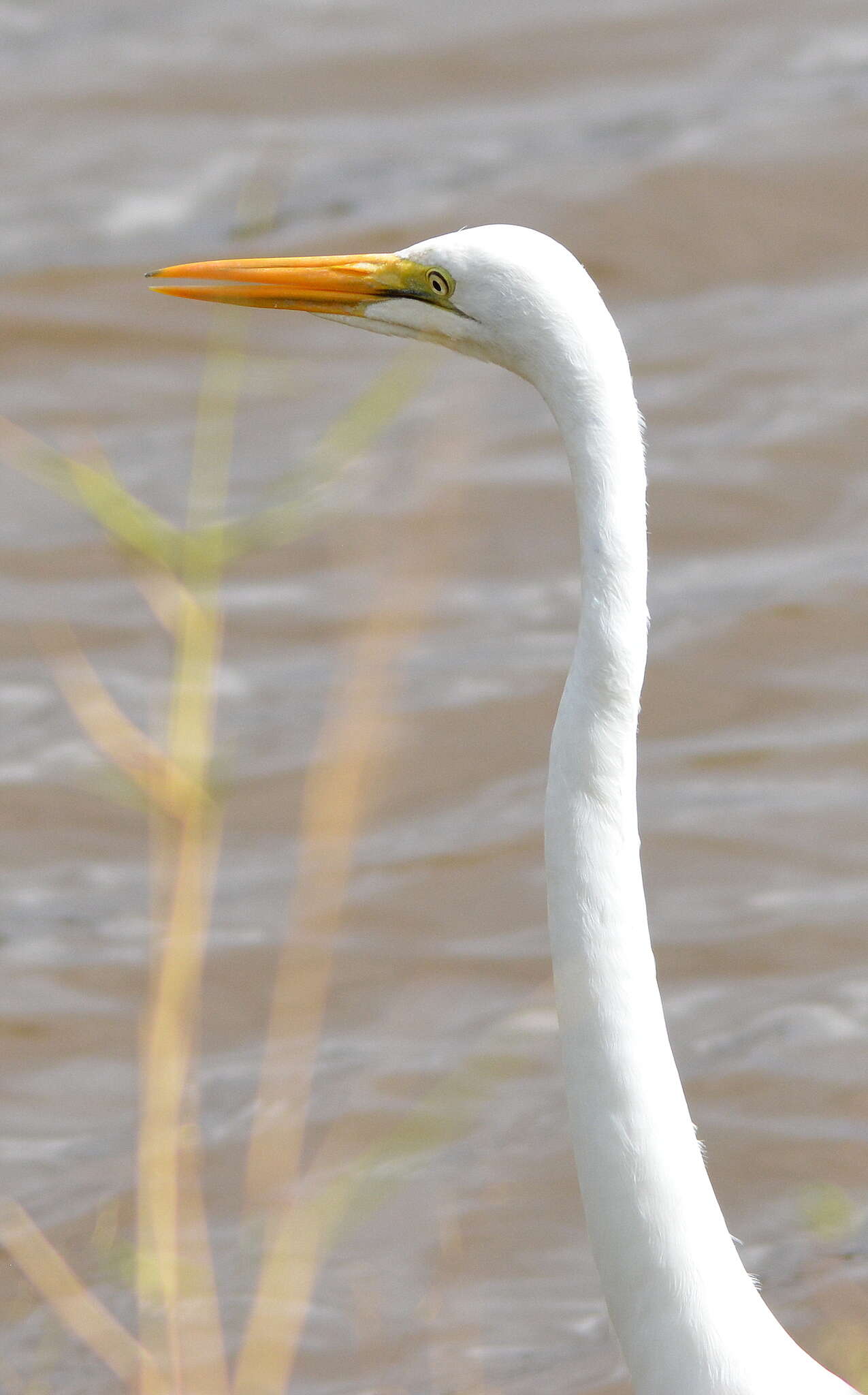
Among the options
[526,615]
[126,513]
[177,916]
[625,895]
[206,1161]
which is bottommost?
[206,1161]

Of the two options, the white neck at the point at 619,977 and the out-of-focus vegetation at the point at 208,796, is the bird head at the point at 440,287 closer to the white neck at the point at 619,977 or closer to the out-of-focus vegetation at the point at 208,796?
the white neck at the point at 619,977

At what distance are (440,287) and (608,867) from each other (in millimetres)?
634

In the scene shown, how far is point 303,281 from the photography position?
7.42 ft

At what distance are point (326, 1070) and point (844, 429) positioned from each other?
9.53 ft

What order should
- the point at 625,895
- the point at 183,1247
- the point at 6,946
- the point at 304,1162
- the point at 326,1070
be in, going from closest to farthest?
the point at 625,895 → the point at 183,1247 → the point at 304,1162 → the point at 326,1070 → the point at 6,946

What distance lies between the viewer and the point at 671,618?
568cm

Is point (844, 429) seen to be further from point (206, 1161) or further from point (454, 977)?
point (206, 1161)

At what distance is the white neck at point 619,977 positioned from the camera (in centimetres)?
195

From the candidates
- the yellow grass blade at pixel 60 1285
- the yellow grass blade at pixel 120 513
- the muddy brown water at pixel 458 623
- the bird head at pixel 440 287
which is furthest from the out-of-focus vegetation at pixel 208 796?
the yellow grass blade at pixel 60 1285

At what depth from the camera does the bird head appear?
1.99 m

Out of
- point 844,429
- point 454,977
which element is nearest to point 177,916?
point 454,977

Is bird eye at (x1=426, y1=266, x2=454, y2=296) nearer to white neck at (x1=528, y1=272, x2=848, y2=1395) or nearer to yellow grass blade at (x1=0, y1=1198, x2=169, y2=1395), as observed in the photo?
white neck at (x1=528, y1=272, x2=848, y2=1395)

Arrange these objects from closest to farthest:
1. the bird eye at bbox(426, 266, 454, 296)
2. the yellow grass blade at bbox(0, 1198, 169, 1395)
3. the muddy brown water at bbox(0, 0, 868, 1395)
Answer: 1. the bird eye at bbox(426, 266, 454, 296)
2. the yellow grass blade at bbox(0, 1198, 169, 1395)
3. the muddy brown water at bbox(0, 0, 868, 1395)

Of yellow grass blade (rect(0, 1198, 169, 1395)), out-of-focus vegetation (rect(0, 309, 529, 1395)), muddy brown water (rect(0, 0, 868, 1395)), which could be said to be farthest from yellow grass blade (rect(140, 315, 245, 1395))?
yellow grass blade (rect(0, 1198, 169, 1395))
